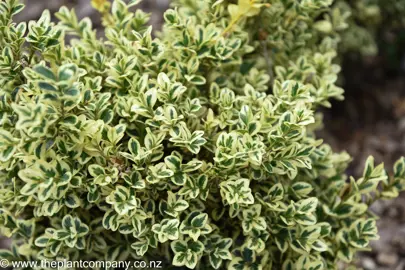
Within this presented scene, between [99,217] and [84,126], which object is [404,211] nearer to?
[99,217]

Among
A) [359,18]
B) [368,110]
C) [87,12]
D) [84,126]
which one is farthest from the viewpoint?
[87,12]

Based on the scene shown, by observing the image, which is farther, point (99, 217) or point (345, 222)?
point (345, 222)

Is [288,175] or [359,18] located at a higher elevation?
[288,175]

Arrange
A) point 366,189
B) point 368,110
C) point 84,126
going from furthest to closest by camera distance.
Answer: point 368,110, point 366,189, point 84,126

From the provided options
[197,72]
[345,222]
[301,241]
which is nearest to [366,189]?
[345,222]

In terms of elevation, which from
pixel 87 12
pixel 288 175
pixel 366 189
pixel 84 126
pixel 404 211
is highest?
pixel 84 126

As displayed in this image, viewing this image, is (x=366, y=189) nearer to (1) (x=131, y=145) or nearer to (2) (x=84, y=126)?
(1) (x=131, y=145)
